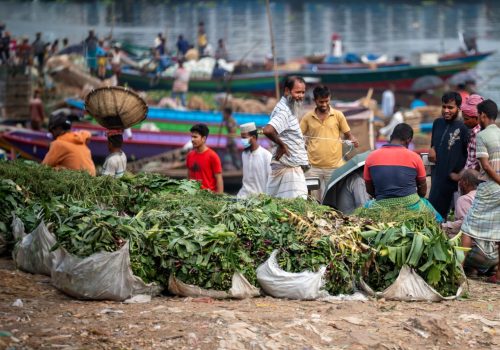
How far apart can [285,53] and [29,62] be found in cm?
2231

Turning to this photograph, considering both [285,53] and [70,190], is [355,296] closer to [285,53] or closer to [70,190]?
[70,190]

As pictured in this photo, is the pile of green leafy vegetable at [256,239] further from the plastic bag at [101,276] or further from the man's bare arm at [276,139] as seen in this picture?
the man's bare arm at [276,139]

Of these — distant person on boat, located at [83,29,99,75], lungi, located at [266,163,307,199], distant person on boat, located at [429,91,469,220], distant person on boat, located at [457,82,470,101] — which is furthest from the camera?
distant person on boat, located at [83,29,99,75]

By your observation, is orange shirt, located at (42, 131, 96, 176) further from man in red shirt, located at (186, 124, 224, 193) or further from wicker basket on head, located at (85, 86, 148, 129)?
man in red shirt, located at (186, 124, 224, 193)

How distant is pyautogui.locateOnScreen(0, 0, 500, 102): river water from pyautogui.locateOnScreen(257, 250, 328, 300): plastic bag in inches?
1254

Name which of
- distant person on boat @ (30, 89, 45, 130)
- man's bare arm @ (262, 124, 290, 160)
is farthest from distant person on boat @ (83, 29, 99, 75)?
man's bare arm @ (262, 124, 290, 160)

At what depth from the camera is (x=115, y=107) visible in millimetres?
9633

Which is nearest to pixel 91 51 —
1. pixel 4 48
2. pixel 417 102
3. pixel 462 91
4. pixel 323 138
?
pixel 4 48

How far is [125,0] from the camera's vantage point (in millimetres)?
68938

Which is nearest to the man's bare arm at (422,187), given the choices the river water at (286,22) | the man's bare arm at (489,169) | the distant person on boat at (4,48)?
the man's bare arm at (489,169)

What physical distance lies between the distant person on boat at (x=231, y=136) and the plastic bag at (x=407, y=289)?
1123cm

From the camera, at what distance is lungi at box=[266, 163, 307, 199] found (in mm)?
8516

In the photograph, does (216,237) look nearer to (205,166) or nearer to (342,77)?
(205,166)

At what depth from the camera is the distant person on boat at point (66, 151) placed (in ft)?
29.7
